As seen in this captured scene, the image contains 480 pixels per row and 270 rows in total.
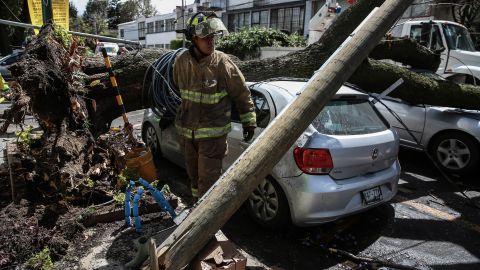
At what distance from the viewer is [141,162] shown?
4.62 m

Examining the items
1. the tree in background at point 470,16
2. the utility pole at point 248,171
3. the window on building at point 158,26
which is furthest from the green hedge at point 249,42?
the window on building at point 158,26

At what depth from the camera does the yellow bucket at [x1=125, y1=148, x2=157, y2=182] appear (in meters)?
4.58

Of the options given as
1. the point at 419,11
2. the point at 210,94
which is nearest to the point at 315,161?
the point at 210,94

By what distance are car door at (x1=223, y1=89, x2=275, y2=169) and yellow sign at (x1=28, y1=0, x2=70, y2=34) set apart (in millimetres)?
3833

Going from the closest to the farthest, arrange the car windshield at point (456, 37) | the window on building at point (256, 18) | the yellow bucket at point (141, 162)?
the yellow bucket at point (141, 162)
the car windshield at point (456, 37)
the window on building at point (256, 18)

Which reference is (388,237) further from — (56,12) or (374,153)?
(56,12)

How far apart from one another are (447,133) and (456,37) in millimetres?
6456

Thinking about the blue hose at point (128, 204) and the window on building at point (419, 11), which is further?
the window on building at point (419, 11)

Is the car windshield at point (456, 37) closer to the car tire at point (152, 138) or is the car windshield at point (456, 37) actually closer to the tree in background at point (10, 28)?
the car tire at point (152, 138)

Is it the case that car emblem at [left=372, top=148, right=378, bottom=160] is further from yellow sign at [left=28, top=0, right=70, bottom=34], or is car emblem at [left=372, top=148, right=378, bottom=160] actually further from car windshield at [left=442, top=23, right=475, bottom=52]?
car windshield at [left=442, top=23, right=475, bottom=52]

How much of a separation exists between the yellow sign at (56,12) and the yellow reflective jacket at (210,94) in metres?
3.78

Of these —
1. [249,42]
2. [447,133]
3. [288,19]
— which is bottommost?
[447,133]

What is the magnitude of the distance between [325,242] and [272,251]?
1.93ft

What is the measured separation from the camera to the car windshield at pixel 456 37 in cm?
1080
